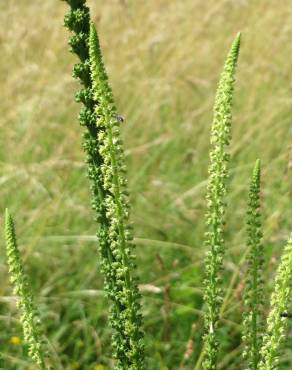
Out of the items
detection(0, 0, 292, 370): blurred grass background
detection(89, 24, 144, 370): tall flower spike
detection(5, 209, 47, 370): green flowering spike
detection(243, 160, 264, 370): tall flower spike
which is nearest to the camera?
detection(89, 24, 144, 370): tall flower spike

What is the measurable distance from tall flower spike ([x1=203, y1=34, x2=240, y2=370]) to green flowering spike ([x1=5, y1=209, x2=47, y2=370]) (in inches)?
14.1

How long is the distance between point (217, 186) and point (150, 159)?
3.90 metres

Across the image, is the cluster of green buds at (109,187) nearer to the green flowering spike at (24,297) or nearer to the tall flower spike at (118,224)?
the tall flower spike at (118,224)

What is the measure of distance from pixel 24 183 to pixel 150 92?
161 centimetres

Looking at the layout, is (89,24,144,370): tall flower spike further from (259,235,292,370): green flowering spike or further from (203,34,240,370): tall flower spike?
(259,235,292,370): green flowering spike

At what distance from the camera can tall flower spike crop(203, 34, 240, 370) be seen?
4.47ft

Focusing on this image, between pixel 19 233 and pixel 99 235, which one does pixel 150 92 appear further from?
pixel 99 235

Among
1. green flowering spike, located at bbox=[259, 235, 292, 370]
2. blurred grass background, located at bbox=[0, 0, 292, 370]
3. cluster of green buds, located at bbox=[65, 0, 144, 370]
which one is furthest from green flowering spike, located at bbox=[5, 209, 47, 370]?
blurred grass background, located at bbox=[0, 0, 292, 370]

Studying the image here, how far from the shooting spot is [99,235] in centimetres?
150

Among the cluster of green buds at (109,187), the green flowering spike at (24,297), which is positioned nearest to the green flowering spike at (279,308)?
the cluster of green buds at (109,187)

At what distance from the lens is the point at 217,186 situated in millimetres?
1430

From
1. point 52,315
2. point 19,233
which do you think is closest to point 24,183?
point 19,233

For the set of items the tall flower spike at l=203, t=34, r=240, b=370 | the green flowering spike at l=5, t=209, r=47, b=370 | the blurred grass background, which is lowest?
the green flowering spike at l=5, t=209, r=47, b=370

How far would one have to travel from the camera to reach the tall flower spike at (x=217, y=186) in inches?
53.7
